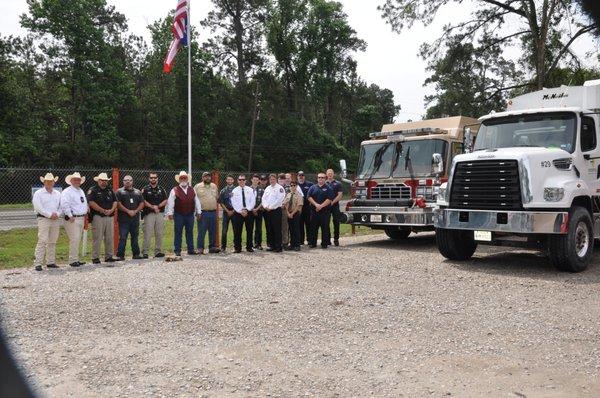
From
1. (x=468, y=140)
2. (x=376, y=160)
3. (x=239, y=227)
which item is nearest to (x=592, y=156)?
(x=468, y=140)

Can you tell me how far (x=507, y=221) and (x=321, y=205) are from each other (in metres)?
4.89

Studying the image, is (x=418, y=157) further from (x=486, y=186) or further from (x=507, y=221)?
(x=507, y=221)

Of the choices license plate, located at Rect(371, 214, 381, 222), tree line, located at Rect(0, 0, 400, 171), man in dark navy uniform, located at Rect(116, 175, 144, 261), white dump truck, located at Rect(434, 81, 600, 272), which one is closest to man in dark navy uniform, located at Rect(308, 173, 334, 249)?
license plate, located at Rect(371, 214, 381, 222)

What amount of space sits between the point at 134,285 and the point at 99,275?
1243mm

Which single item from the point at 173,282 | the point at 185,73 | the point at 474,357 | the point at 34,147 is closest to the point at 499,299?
the point at 474,357

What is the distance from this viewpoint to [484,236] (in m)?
9.55

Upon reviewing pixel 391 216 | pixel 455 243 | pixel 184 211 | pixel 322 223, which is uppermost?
pixel 184 211

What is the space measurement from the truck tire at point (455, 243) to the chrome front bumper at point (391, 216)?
1734 mm

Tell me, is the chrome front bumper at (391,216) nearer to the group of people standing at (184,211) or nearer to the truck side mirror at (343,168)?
the group of people standing at (184,211)

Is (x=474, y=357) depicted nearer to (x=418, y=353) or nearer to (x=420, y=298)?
→ (x=418, y=353)

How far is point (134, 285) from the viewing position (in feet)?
26.5

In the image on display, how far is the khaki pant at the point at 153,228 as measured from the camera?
37.2ft

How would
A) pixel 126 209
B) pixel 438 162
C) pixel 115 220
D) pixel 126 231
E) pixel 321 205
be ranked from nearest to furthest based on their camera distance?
pixel 126 209 → pixel 126 231 → pixel 115 220 → pixel 438 162 → pixel 321 205

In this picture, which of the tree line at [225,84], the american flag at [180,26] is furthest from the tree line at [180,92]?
the american flag at [180,26]
